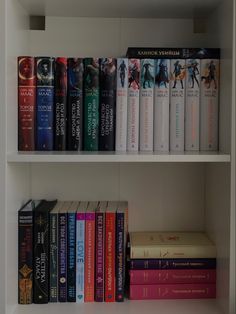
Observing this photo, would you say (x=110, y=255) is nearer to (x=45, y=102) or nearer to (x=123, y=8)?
(x=45, y=102)

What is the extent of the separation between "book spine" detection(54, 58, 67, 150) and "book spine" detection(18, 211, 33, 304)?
0.65 feet

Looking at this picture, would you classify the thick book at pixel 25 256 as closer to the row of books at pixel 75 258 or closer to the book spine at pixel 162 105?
the row of books at pixel 75 258

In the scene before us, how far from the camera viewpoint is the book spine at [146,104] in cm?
102

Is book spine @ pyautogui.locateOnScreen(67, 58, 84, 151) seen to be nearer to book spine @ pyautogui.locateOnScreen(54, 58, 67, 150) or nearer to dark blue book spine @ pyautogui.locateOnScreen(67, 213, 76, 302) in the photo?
book spine @ pyautogui.locateOnScreen(54, 58, 67, 150)

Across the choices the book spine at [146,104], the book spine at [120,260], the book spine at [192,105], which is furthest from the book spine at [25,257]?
the book spine at [192,105]

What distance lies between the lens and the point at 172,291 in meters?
1.07

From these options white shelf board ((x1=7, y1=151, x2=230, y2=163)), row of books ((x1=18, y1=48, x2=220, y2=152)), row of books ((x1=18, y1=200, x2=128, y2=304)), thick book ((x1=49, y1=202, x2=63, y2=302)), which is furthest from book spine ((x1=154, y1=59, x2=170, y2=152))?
thick book ((x1=49, y1=202, x2=63, y2=302))

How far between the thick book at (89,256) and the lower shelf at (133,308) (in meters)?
0.03

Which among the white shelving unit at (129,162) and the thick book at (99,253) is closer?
the white shelving unit at (129,162)

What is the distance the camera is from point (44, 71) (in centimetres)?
100


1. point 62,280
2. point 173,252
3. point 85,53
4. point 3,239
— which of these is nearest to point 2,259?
point 3,239

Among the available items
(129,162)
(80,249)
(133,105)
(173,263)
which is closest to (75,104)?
(133,105)

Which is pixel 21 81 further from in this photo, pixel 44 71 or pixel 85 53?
pixel 85 53

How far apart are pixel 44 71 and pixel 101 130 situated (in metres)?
0.20
